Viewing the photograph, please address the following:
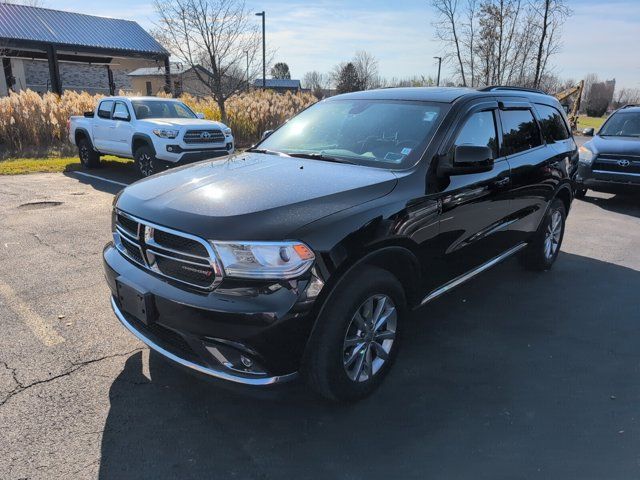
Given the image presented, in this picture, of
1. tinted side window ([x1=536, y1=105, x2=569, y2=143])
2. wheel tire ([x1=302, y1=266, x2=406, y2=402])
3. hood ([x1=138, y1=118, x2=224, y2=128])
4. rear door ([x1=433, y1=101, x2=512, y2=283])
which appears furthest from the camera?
hood ([x1=138, y1=118, x2=224, y2=128])

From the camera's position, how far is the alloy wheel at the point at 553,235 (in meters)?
5.35

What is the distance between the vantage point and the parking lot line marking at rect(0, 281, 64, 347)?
3.69 meters

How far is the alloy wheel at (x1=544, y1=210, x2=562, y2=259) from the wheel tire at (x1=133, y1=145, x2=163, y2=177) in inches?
→ 309

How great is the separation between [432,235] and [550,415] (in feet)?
4.29

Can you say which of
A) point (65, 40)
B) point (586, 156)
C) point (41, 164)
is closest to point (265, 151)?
point (586, 156)

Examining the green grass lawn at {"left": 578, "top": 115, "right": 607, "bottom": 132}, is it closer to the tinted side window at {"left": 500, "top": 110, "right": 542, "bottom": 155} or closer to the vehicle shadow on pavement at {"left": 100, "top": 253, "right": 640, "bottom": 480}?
the tinted side window at {"left": 500, "top": 110, "right": 542, "bottom": 155}

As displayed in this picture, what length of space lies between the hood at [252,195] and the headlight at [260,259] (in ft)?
0.15

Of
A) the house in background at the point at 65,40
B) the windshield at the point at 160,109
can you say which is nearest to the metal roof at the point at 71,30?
the house in background at the point at 65,40

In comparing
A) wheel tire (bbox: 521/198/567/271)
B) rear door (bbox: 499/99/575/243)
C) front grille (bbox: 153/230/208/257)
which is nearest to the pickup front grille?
front grille (bbox: 153/230/208/257)

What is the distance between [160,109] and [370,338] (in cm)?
1018

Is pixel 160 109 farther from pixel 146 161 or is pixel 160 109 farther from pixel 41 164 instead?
pixel 41 164

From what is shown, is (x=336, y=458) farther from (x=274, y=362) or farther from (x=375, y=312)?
(x=375, y=312)

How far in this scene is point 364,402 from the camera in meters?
3.06

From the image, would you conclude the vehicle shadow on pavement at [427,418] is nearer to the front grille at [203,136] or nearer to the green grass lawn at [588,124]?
the front grille at [203,136]
